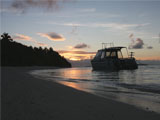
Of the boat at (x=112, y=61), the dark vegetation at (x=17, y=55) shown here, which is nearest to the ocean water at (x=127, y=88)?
the boat at (x=112, y=61)

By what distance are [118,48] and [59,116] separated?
43.6 metres

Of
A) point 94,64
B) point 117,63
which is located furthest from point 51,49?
point 117,63

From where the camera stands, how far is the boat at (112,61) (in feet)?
139

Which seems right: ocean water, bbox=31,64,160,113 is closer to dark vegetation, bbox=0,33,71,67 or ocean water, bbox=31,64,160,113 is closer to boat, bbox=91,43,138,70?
boat, bbox=91,43,138,70

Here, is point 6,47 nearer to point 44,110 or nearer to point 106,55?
point 106,55

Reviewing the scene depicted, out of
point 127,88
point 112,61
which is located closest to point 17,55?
point 112,61

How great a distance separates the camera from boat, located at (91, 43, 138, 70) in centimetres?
4247

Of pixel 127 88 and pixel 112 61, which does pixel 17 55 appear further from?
pixel 127 88

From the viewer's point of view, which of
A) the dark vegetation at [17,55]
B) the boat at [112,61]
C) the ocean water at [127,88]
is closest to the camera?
the ocean water at [127,88]

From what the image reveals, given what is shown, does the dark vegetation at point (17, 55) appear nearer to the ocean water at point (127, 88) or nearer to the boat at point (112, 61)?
the boat at point (112, 61)

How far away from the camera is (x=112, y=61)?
42.7 metres

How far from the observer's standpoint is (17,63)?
6925cm

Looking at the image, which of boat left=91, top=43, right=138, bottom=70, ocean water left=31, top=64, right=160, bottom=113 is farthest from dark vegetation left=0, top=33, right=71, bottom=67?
ocean water left=31, top=64, right=160, bottom=113

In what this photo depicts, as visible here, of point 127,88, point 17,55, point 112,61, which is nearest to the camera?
point 127,88
